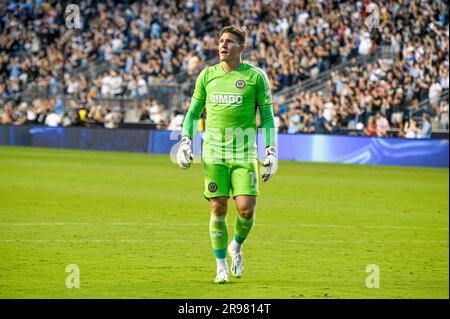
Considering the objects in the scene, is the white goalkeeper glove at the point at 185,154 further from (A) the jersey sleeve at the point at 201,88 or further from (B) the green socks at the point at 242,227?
(B) the green socks at the point at 242,227

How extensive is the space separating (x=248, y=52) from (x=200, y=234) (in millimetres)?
25122

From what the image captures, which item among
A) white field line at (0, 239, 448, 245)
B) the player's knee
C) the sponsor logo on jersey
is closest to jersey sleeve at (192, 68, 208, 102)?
the sponsor logo on jersey

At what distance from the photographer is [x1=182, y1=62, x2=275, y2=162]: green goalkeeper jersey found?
399 inches

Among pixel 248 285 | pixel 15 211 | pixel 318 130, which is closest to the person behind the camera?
pixel 248 285

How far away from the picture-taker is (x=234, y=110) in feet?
33.2

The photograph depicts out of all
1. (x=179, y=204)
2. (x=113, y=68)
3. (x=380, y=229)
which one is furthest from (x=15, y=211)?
(x=113, y=68)

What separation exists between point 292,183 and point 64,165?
24.6ft

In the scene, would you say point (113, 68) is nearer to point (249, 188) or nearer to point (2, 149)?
point (2, 149)

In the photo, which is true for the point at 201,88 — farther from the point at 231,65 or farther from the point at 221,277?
the point at 221,277

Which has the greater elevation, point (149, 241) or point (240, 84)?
point (240, 84)

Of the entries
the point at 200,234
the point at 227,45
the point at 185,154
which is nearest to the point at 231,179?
the point at 185,154

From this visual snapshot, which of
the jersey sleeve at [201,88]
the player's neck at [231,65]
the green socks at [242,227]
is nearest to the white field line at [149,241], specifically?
the green socks at [242,227]

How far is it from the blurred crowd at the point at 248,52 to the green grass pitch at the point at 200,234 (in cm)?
599

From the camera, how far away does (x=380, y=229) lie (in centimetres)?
1603
